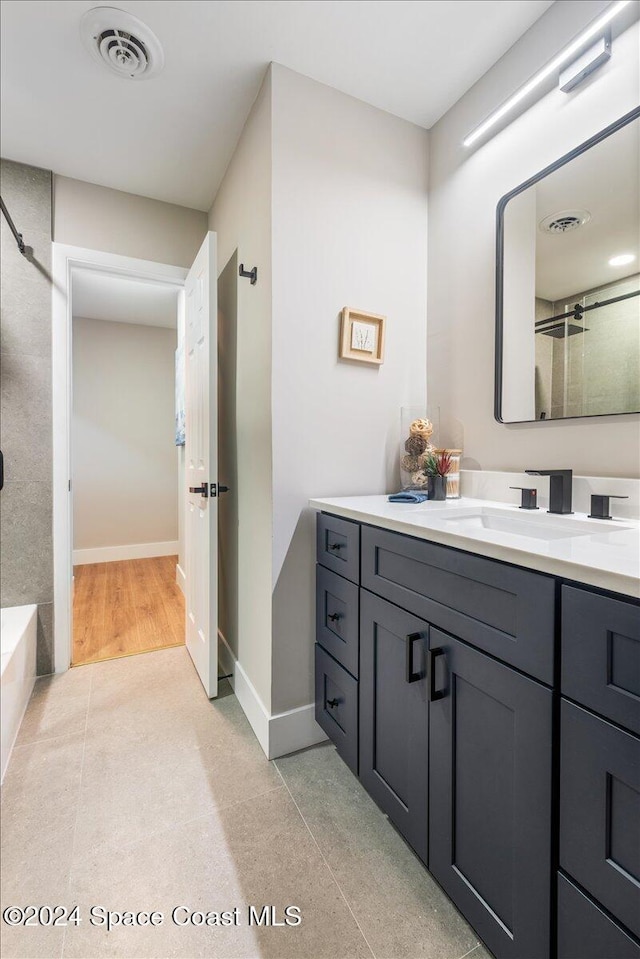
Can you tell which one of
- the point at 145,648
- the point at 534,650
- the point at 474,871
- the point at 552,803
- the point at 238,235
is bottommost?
the point at 145,648

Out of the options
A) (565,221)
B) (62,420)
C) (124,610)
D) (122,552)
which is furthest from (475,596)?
(122,552)

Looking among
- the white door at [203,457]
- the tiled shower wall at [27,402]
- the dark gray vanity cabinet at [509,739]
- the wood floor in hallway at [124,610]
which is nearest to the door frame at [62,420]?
the tiled shower wall at [27,402]

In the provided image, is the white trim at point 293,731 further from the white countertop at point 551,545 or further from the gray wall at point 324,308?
the white countertop at point 551,545

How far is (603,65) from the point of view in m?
1.21

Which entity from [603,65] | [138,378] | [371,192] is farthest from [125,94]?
[138,378]

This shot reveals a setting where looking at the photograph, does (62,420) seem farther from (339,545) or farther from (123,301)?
(123,301)

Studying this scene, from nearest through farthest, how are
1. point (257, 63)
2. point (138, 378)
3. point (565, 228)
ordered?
point (565, 228), point (257, 63), point (138, 378)

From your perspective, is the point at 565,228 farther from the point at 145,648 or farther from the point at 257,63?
the point at 145,648

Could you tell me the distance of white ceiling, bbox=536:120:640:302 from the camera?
1157 mm

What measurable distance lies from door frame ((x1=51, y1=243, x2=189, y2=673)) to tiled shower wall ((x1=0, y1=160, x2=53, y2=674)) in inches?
1.1

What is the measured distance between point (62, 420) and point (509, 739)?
7.49 feet

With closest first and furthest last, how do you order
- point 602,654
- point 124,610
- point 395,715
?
point 602,654 → point 395,715 → point 124,610

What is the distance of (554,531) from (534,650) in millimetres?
558

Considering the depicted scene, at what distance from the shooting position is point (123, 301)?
12.2 feet
